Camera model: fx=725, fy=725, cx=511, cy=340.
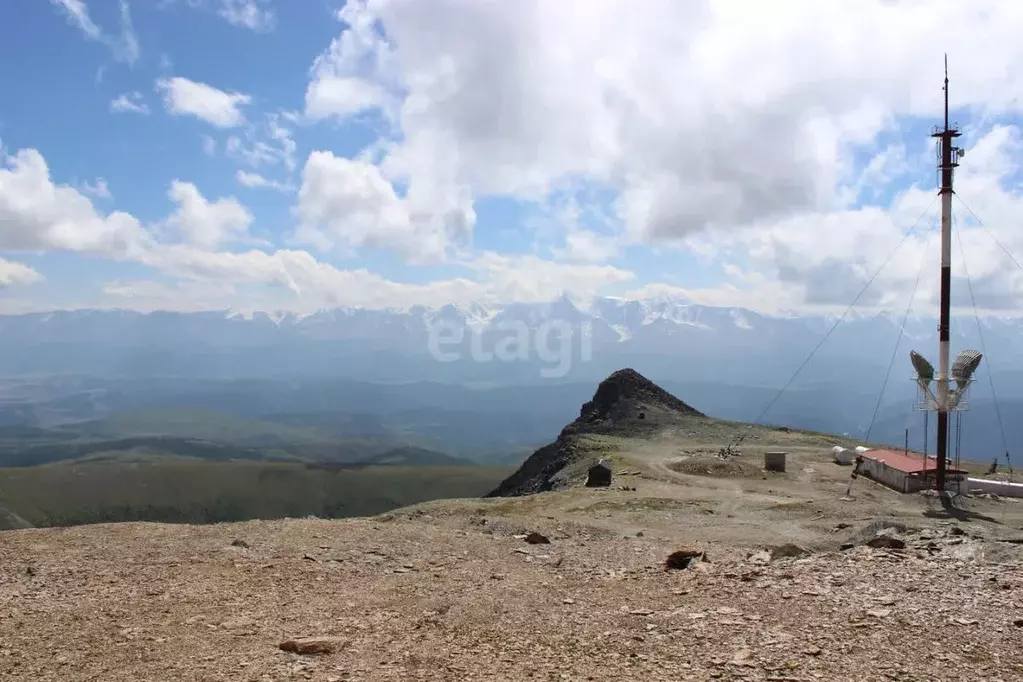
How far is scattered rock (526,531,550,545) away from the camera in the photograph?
20962 millimetres

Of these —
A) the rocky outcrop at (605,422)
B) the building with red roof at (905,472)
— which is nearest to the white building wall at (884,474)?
the building with red roof at (905,472)

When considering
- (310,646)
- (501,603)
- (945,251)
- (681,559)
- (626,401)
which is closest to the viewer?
(310,646)

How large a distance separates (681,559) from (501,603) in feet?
17.7

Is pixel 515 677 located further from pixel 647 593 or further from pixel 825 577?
pixel 825 577

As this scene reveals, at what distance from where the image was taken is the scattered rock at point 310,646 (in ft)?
39.4

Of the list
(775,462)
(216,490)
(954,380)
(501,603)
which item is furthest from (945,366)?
(216,490)

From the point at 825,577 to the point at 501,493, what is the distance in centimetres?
5705

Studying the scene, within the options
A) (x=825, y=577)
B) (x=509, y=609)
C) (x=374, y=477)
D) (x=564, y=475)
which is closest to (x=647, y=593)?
(x=509, y=609)

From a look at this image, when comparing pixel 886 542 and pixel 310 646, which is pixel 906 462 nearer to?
pixel 886 542

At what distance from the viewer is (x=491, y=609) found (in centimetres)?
1432

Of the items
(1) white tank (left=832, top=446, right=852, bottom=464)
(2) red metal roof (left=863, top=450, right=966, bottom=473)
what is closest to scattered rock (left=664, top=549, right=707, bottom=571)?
(2) red metal roof (left=863, top=450, right=966, bottom=473)

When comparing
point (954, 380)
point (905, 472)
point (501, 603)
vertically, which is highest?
point (954, 380)

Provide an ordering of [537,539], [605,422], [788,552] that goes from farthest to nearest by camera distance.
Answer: [605,422] < [537,539] < [788,552]

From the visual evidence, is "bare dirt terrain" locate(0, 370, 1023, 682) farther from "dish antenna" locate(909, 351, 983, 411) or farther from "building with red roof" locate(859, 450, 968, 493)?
"building with red roof" locate(859, 450, 968, 493)
